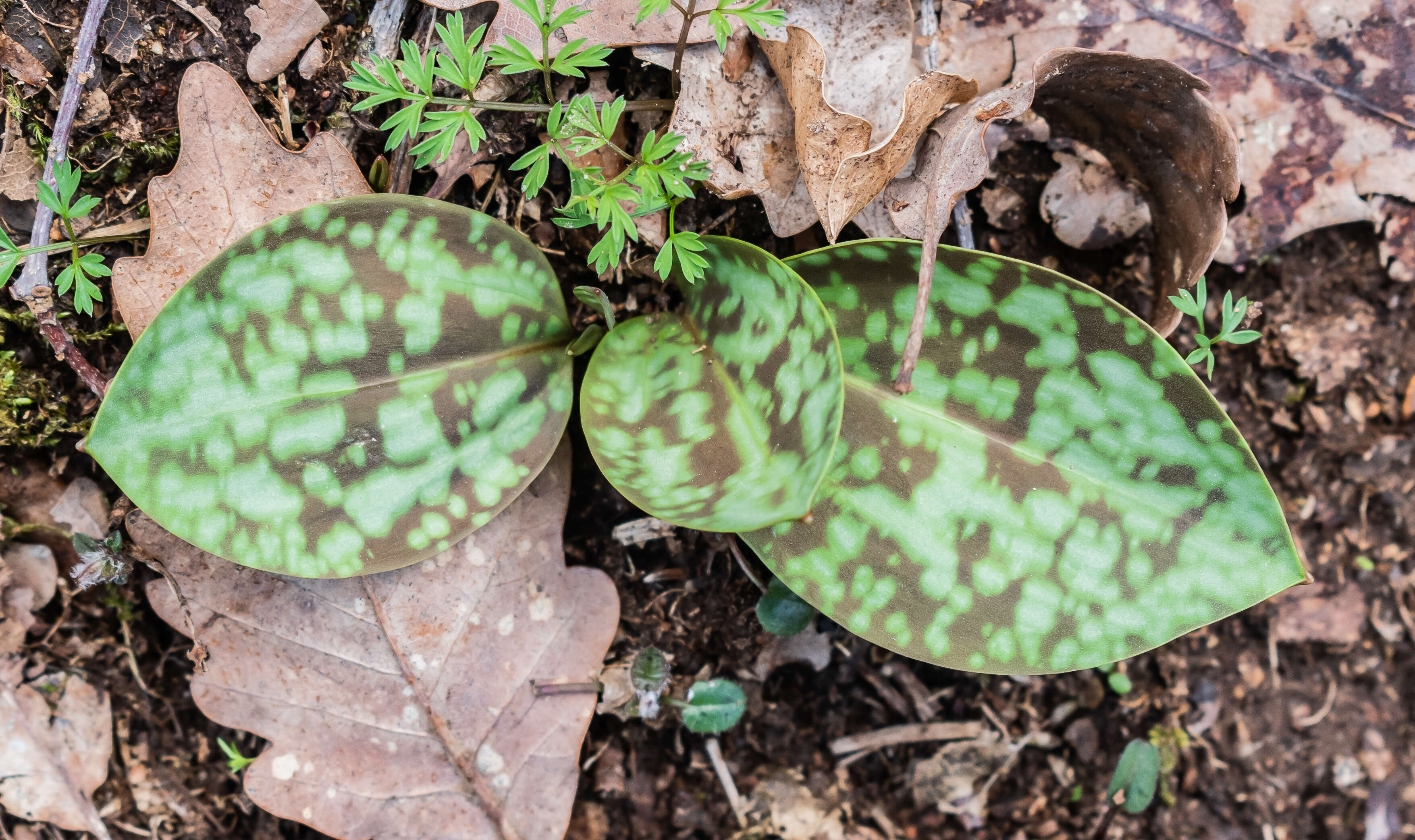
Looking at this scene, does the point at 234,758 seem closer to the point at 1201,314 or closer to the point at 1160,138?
the point at 1201,314

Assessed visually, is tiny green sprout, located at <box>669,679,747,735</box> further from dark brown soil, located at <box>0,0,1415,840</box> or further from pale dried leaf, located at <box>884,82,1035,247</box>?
pale dried leaf, located at <box>884,82,1035,247</box>

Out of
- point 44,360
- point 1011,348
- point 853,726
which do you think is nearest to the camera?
point 1011,348

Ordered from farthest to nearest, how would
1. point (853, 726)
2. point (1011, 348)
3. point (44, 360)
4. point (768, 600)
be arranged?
point (853, 726) → point (768, 600) → point (44, 360) → point (1011, 348)

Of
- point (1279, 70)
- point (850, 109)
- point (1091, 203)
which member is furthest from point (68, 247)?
point (1279, 70)

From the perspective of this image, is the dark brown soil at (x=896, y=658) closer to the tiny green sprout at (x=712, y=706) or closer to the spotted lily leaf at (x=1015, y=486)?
the tiny green sprout at (x=712, y=706)

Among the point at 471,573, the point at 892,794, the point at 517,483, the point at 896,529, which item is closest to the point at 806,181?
the point at 896,529

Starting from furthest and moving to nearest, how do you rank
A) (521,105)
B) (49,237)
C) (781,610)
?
(781,610) → (49,237) → (521,105)

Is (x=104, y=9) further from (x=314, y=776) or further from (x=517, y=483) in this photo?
(x=314, y=776)
